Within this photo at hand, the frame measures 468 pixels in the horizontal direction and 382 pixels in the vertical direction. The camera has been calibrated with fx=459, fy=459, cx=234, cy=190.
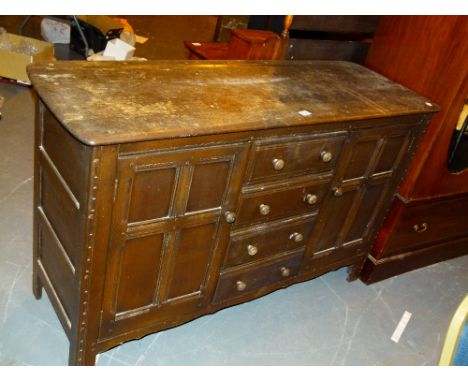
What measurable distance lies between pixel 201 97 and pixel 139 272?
683 millimetres

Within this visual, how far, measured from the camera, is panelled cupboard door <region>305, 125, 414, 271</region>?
202 centimetres

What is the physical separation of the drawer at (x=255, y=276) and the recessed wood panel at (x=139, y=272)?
35 cm

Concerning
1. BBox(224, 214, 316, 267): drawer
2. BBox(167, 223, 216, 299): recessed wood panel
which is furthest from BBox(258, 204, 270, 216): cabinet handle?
BBox(167, 223, 216, 299): recessed wood panel

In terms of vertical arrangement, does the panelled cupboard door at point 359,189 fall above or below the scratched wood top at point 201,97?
below

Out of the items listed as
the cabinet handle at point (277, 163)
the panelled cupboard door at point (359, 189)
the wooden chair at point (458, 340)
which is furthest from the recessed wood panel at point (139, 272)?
the wooden chair at point (458, 340)

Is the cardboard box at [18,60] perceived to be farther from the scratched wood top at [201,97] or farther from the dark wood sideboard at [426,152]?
the dark wood sideboard at [426,152]

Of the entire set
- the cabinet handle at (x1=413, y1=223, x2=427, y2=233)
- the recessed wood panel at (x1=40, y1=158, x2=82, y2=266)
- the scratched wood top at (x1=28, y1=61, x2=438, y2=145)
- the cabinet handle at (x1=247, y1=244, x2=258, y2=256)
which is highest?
the scratched wood top at (x1=28, y1=61, x2=438, y2=145)

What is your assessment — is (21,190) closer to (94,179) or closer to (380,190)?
(94,179)

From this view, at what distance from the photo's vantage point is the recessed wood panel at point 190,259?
5.70ft

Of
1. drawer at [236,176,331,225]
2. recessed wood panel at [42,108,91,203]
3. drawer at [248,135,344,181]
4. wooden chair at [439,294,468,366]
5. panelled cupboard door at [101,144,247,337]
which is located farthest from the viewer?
drawer at [236,176,331,225]

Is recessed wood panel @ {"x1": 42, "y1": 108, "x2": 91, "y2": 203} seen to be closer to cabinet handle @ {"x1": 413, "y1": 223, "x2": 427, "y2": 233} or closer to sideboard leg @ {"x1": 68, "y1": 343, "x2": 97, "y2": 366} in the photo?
sideboard leg @ {"x1": 68, "y1": 343, "x2": 97, "y2": 366}

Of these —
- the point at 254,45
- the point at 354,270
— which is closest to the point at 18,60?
the point at 254,45

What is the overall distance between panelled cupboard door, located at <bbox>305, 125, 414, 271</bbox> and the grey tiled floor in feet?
1.00

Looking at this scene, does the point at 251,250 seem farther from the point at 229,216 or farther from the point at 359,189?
the point at 359,189
